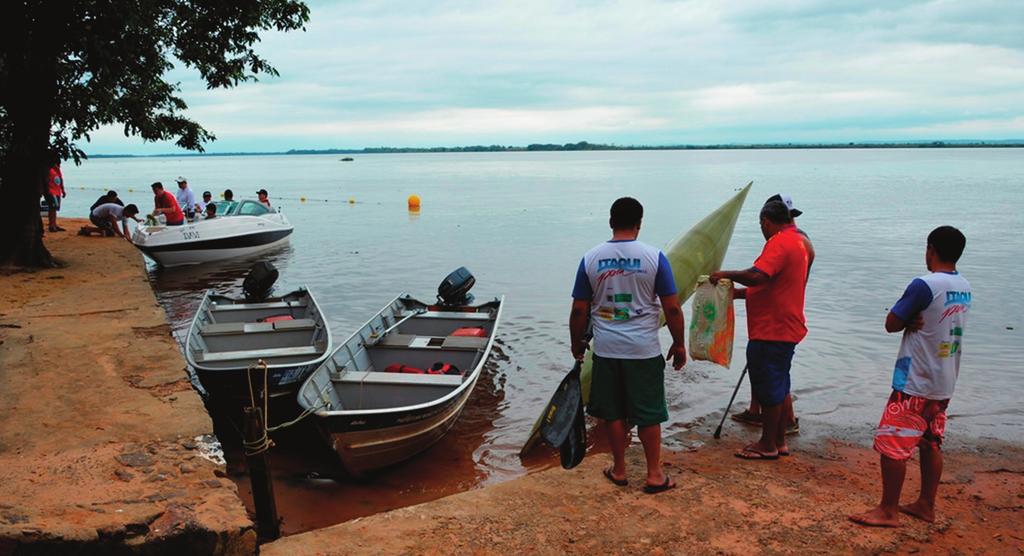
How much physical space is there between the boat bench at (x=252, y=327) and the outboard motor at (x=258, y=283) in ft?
5.09

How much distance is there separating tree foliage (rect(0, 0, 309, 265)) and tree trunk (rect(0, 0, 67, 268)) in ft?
0.06

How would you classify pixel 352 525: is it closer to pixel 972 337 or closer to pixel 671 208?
pixel 972 337

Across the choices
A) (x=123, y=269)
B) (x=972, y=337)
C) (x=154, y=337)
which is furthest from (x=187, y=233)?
(x=972, y=337)

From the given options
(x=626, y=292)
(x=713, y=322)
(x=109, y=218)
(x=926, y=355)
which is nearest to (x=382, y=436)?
(x=626, y=292)

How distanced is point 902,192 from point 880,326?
44764 millimetres

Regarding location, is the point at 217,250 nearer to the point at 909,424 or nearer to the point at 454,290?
the point at 454,290

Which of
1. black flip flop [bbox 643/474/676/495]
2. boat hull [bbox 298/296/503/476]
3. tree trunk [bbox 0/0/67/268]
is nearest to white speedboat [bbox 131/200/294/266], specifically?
tree trunk [bbox 0/0/67/268]

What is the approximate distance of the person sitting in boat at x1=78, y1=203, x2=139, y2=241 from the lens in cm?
2002

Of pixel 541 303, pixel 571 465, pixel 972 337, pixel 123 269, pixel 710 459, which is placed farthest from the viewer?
pixel 541 303

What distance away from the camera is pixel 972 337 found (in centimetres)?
1262

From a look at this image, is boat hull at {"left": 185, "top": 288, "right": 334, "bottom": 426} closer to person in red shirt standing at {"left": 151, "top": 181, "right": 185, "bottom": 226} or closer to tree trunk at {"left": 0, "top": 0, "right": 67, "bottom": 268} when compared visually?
tree trunk at {"left": 0, "top": 0, "right": 67, "bottom": 268}

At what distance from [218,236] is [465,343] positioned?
13921 millimetres

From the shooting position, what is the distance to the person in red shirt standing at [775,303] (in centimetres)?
553

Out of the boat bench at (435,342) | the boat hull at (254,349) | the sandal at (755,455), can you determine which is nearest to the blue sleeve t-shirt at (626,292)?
the sandal at (755,455)
